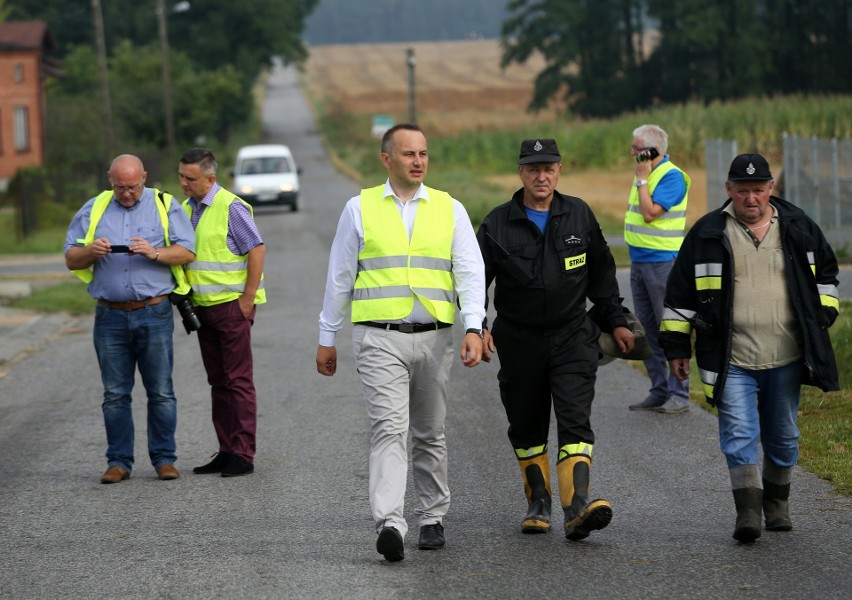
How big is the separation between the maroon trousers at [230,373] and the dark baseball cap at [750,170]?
3364 millimetres

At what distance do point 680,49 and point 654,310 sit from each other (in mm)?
81357

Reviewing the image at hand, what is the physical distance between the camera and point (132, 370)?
8.96 meters

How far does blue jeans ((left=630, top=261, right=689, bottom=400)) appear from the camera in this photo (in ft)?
33.6

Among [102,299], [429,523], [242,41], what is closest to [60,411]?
[102,299]

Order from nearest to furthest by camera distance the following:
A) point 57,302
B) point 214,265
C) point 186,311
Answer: point 186,311 → point 214,265 → point 57,302

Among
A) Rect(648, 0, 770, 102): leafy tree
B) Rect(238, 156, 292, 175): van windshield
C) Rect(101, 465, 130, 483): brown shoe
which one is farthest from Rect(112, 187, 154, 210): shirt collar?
Rect(648, 0, 770, 102): leafy tree

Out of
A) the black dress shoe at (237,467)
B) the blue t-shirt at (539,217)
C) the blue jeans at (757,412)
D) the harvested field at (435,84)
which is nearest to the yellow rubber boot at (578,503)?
the blue jeans at (757,412)

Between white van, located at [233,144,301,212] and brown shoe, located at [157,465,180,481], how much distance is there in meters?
30.0

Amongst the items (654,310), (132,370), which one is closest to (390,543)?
(132,370)

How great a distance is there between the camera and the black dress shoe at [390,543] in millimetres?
6406

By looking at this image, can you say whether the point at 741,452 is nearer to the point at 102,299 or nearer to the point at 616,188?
the point at 102,299

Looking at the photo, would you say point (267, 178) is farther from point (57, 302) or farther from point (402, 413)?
point (402, 413)

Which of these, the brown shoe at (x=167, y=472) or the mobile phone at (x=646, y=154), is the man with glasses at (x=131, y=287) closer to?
the brown shoe at (x=167, y=472)

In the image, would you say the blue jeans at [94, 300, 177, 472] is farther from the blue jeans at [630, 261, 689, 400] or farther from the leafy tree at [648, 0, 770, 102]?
the leafy tree at [648, 0, 770, 102]
